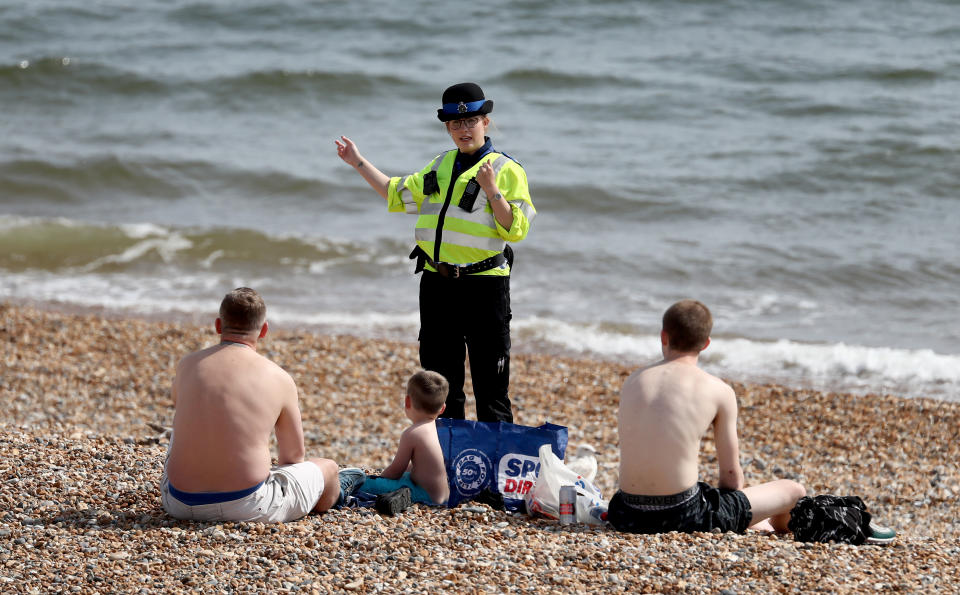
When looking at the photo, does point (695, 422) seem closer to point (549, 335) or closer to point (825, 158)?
point (549, 335)

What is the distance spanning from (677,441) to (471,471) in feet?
3.65

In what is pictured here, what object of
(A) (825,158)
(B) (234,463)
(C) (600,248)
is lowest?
(B) (234,463)

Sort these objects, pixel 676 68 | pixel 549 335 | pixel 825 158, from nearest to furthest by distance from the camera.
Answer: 1. pixel 549 335
2. pixel 825 158
3. pixel 676 68

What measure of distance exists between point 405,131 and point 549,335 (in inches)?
336

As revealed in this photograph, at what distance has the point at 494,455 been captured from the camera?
5234 millimetres

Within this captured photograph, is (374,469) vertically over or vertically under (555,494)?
under

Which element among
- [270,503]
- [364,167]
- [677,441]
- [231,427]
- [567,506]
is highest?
[364,167]

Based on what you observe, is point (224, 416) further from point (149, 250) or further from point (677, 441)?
point (149, 250)

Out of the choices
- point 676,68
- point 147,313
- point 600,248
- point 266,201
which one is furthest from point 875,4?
point 147,313

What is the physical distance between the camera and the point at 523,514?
5117 millimetres

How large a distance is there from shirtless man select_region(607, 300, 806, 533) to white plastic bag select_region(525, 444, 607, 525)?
0.15 m

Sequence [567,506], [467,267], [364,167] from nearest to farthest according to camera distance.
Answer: [567,506]
[467,267]
[364,167]

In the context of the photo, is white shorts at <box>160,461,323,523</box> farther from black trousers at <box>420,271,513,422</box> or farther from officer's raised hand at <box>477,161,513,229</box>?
officer's raised hand at <box>477,161,513,229</box>

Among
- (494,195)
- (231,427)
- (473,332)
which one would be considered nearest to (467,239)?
(494,195)
